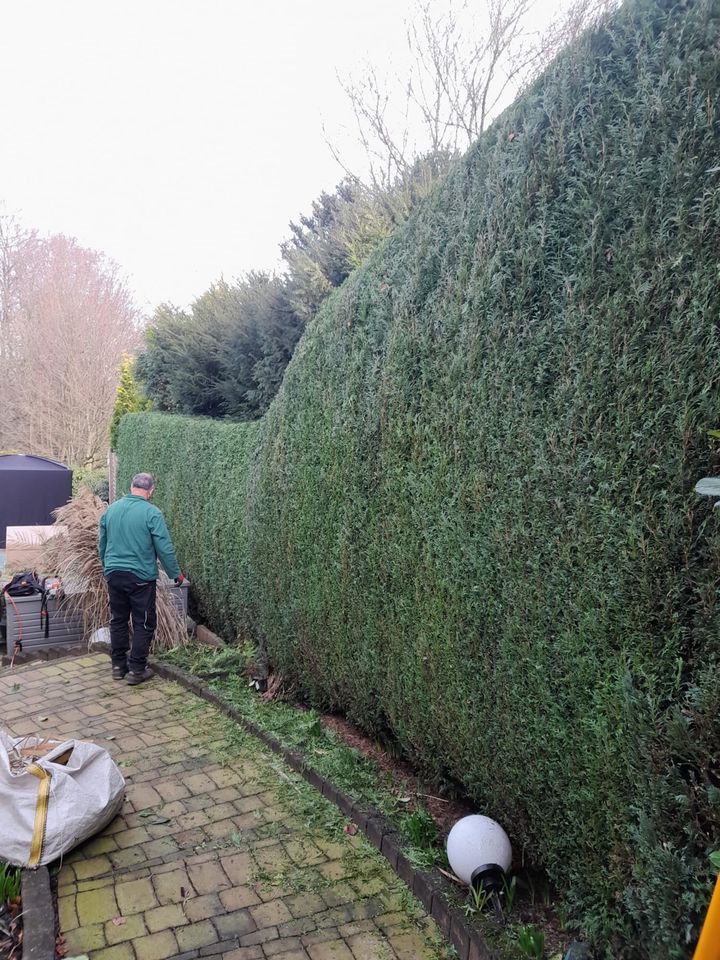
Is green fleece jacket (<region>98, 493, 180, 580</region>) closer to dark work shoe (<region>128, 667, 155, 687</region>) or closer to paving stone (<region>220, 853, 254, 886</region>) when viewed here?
dark work shoe (<region>128, 667, 155, 687</region>)

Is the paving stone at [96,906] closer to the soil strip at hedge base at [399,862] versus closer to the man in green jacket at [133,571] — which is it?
the soil strip at hedge base at [399,862]

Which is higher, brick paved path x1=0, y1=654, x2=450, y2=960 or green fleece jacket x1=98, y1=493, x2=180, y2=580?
green fleece jacket x1=98, y1=493, x2=180, y2=580

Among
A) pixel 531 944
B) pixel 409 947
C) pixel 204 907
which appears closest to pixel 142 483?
pixel 204 907

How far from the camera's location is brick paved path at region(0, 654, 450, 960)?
9.15ft

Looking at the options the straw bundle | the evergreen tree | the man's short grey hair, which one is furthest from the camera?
the evergreen tree

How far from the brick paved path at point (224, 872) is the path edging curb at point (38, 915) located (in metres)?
0.08

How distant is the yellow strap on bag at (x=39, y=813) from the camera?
316 centimetres

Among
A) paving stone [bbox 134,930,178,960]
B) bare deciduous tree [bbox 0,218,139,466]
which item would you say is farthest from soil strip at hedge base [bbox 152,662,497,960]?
bare deciduous tree [bbox 0,218,139,466]

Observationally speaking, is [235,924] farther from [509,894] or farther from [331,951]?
[509,894]

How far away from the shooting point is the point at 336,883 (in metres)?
3.18

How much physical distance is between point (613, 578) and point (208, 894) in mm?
2344

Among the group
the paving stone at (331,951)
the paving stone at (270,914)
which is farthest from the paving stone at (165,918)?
the paving stone at (331,951)

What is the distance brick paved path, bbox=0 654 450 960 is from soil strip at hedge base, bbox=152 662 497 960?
5 cm

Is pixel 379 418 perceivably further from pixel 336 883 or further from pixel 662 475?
pixel 336 883
